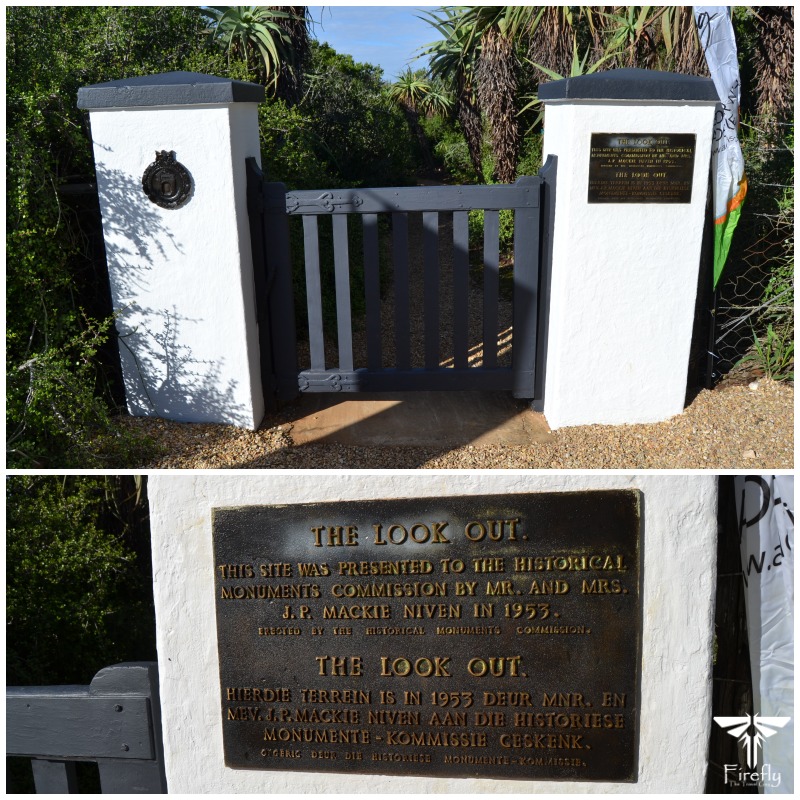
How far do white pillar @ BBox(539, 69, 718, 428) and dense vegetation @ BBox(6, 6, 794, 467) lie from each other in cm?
115

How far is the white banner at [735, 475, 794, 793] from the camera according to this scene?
3.08m

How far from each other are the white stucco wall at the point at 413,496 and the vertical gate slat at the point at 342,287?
8.44ft

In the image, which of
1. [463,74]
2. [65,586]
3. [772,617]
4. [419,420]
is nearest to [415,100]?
[463,74]

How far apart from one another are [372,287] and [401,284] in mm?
190

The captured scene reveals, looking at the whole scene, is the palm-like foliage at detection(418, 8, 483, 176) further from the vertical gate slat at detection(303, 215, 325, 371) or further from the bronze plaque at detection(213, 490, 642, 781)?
the bronze plaque at detection(213, 490, 642, 781)

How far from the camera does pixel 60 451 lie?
4.65 m

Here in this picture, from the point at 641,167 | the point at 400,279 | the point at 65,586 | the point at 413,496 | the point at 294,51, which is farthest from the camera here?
the point at 294,51

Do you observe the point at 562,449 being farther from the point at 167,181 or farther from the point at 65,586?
the point at 65,586

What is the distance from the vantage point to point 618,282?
498cm

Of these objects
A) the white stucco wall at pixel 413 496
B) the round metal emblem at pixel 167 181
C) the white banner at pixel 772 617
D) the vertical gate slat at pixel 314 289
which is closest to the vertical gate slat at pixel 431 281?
the vertical gate slat at pixel 314 289

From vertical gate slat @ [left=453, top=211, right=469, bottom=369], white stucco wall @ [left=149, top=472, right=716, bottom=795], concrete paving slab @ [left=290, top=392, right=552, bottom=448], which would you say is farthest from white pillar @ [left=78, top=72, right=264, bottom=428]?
white stucco wall @ [left=149, top=472, right=716, bottom=795]

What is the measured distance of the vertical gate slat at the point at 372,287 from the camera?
518cm

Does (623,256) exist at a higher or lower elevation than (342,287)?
higher

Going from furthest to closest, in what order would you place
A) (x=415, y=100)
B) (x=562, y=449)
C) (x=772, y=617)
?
(x=415, y=100) < (x=562, y=449) < (x=772, y=617)
